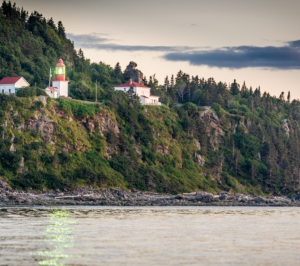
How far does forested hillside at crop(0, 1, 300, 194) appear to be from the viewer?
107312 millimetres

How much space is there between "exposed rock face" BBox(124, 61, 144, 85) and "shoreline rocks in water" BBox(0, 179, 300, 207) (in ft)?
156

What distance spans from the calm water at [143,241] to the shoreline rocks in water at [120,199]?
79.4 feet

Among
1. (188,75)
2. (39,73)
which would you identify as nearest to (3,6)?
(39,73)

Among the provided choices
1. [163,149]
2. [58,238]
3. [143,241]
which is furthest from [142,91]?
[143,241]

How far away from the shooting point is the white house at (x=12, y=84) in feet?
391

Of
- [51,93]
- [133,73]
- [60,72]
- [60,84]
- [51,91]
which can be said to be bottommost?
[51,93]

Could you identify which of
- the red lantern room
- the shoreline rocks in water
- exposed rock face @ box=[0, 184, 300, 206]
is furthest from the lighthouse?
the shoreline rocks in water

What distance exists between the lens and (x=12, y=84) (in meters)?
119

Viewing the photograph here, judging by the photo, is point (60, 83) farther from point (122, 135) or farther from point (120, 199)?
point (120, 199)

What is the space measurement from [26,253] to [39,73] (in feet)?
326

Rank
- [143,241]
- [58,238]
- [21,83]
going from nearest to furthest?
[143,241] → [58,238] → [21,83]

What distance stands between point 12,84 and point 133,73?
4529 centimetres

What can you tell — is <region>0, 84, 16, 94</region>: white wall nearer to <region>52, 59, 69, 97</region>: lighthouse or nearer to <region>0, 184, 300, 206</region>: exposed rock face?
<region>52, 59, 69, 97</region>: lighthouse

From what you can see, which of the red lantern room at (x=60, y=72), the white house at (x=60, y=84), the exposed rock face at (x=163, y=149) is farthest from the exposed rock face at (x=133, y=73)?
the white house at (x=60, y=84)
